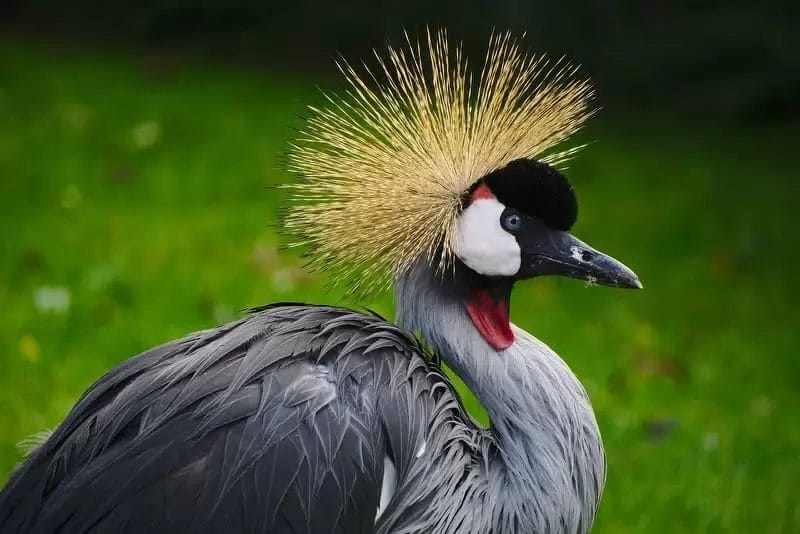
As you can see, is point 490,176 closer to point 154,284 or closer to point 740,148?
point 154,284

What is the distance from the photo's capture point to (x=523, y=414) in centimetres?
175

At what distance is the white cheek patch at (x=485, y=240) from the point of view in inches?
67.9

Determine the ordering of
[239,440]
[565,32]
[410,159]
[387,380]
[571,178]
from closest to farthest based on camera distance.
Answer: [239,440], [387,380], [410,159], [571,178], [565,32]

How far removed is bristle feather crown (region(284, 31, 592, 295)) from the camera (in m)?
1.77

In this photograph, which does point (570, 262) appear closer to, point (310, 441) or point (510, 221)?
point (510, 221)

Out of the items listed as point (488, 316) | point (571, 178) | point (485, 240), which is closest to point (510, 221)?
point (485, 240)

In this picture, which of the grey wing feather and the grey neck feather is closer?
the grey wing feather

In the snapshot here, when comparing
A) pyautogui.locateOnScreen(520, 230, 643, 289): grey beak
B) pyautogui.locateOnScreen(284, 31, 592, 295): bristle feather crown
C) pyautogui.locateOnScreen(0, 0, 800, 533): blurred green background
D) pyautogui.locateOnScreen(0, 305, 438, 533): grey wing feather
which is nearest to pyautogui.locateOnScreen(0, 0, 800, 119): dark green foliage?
pyautogui.locateOnScreen(0, 0, 800, 533): blurred green background

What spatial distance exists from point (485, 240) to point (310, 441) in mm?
413

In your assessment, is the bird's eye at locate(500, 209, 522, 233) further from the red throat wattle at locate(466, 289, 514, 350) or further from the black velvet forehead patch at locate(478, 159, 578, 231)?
the red throat wattle at locate(466, 289, 514, 350)

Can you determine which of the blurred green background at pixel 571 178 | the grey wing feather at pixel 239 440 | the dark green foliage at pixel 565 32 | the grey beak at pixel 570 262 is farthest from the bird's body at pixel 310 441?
the dark green foliage at pixel 565 32

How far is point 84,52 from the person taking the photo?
21.1 feet

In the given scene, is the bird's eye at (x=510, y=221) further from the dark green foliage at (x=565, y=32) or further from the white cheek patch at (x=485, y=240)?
the dark green foliage at (x=565, y=32)

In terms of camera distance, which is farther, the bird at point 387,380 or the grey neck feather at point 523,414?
the grey neck feather at point 523,414
